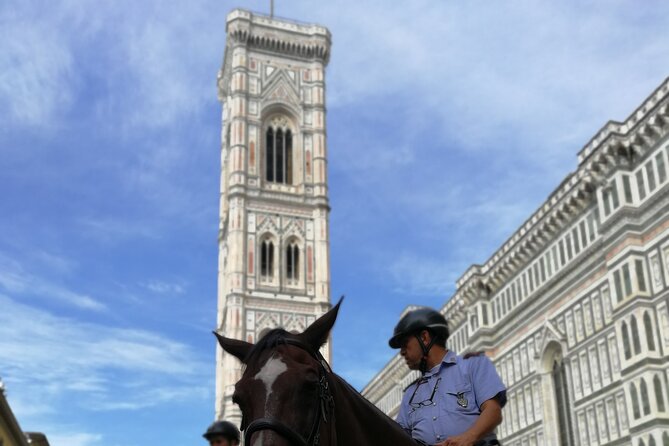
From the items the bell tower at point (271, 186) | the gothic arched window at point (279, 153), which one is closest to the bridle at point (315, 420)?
the bell tower at point (271, 186)

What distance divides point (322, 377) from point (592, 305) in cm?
3751

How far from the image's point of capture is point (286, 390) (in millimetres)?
3818

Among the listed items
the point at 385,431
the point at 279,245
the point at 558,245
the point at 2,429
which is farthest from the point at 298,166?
the point at 385,431

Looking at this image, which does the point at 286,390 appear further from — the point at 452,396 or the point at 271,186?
the point at 271,186

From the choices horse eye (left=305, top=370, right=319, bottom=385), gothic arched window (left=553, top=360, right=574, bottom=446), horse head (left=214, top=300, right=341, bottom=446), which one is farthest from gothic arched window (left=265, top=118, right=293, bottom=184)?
horse eye (left=305, top=370, right=319, bottom=385)

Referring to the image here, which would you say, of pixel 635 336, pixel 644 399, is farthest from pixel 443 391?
pixel 635 336

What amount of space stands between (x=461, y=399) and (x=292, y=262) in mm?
62283

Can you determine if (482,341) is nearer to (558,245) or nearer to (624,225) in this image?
(558,245)

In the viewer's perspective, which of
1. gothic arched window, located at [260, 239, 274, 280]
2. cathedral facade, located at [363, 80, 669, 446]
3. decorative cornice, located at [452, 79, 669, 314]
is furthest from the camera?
gothic arched window, located at [260, 239, 274, 280]

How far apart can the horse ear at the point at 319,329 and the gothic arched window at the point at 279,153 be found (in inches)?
2575

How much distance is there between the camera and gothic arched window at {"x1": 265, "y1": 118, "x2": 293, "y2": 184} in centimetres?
6988

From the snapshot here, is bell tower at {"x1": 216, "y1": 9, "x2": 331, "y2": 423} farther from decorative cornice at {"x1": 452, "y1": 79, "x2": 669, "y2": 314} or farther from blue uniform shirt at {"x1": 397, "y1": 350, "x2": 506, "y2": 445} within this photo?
blue uniform shirt at {"x1": 397, "y1": 350, "x2": 506, "y2": 445}

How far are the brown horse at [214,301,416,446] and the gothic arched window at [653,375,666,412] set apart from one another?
31619mm

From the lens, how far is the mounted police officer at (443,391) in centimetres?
490
